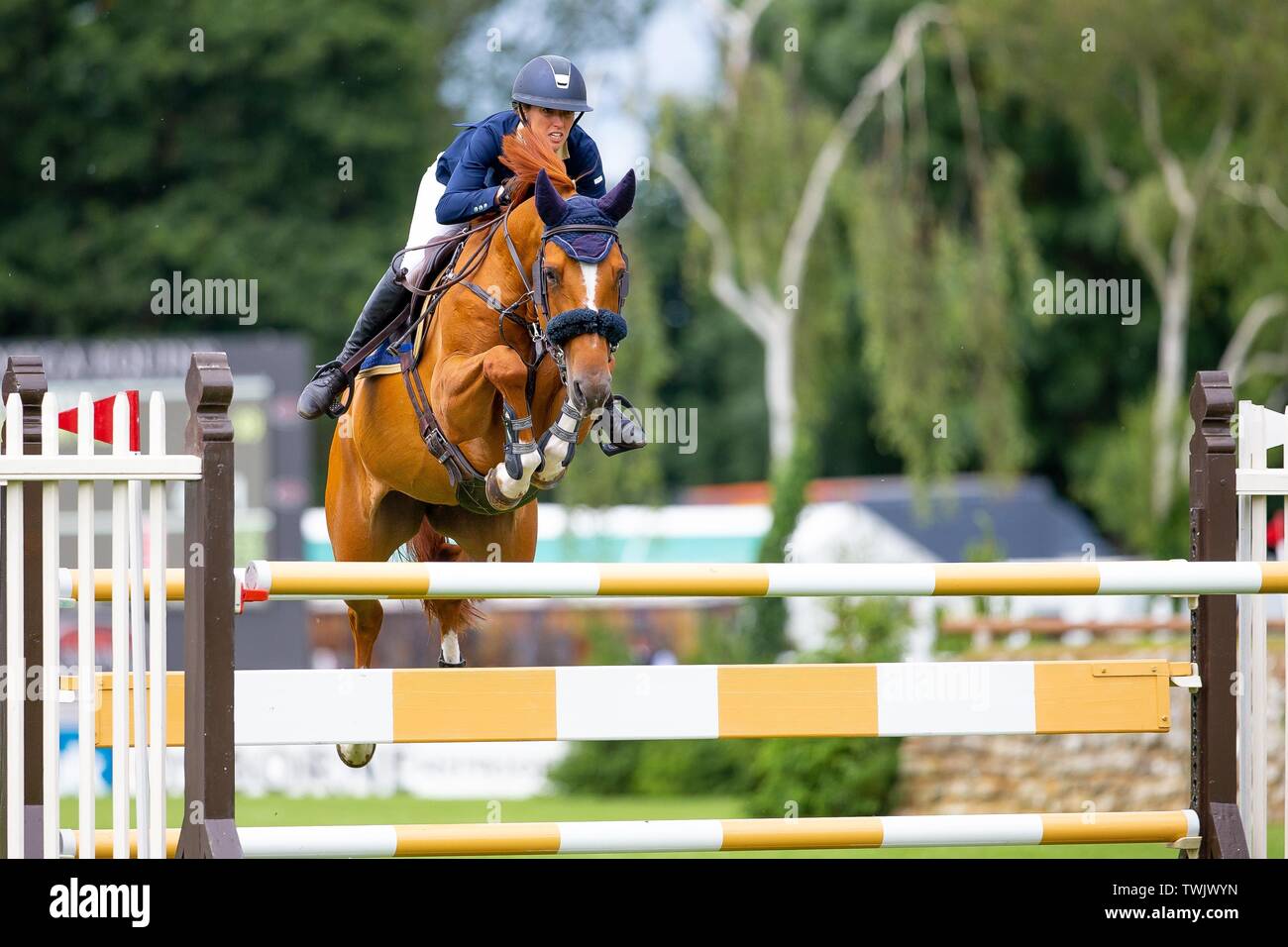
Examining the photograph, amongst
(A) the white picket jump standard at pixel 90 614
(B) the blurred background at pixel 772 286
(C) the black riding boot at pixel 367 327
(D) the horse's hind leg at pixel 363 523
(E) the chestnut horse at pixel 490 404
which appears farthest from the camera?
(B) the blurred background at pixel 772 286

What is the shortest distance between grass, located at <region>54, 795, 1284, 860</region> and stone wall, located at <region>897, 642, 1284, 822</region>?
1.10m

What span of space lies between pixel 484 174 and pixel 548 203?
0.68 m

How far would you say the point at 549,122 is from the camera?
5355 millimetres

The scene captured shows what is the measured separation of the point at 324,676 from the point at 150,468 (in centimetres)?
58

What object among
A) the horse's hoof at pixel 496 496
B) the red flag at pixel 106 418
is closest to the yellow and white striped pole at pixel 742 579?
the red flag at pixel 106 418

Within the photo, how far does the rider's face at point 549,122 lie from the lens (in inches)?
210

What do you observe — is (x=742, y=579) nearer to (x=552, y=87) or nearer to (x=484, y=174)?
(x=552, y=87)

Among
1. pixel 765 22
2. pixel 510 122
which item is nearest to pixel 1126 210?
pixel 765 22

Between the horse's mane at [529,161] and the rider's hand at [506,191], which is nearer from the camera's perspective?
the horse's mane at [529,161]

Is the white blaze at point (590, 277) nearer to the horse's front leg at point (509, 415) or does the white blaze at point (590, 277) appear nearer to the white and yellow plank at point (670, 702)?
the horse's front leg at point (509, 415)

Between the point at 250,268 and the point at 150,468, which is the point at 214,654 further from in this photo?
the point at 250,268

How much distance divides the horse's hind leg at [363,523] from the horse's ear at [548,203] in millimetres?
1300

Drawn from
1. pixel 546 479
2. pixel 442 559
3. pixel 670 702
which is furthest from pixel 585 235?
pixel 442 559

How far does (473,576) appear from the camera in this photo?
151 inches
